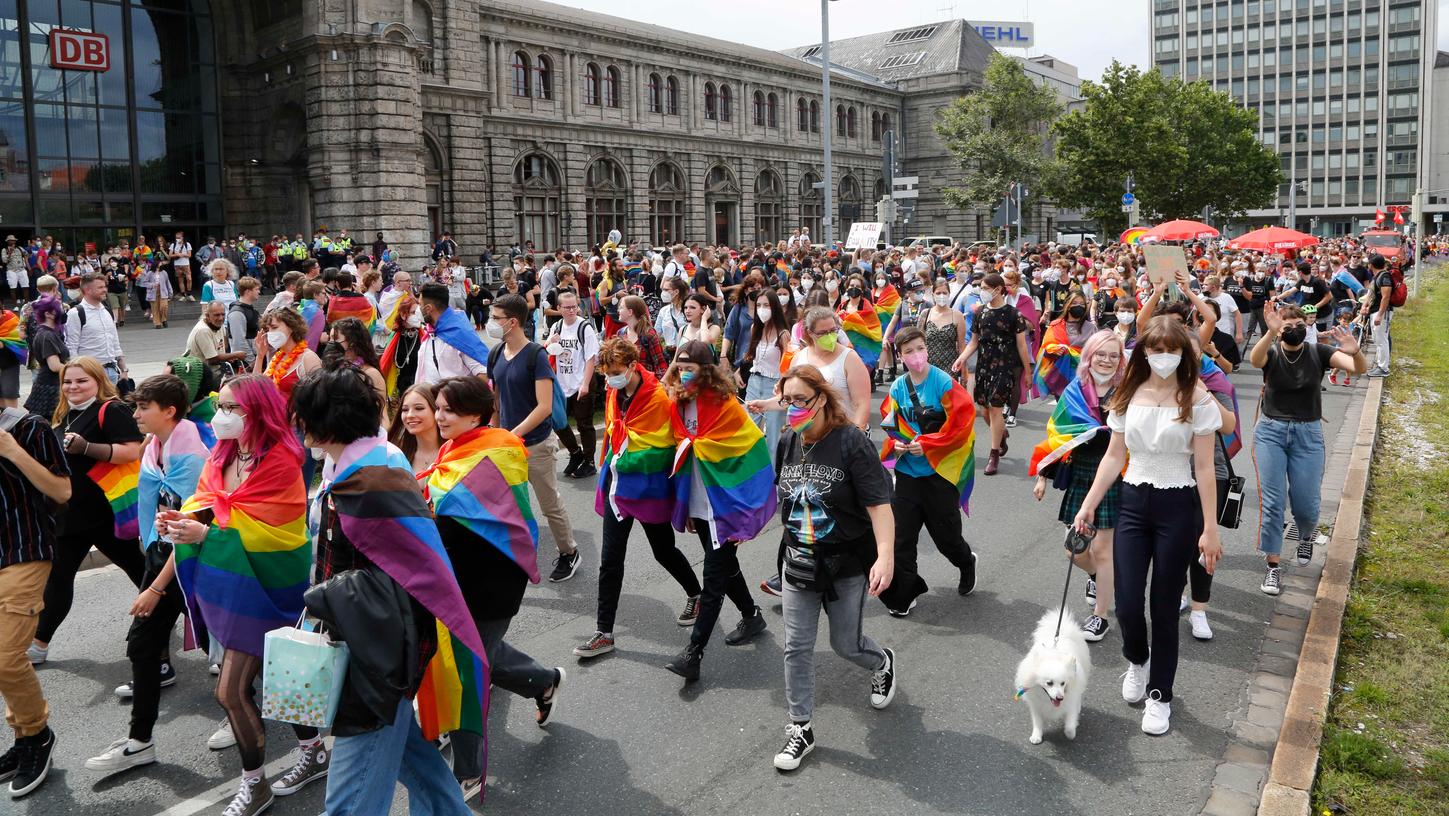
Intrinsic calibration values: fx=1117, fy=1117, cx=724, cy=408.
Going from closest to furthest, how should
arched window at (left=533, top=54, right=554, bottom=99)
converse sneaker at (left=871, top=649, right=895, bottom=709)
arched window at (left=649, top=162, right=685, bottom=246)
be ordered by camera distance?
converse sneaker at (left=871, top=649, right=895, bottom=709) < arched window at (left=533, top=54, right=554, bottom=99) < arched window at (left=649, top=162, right=685, bottom=246)

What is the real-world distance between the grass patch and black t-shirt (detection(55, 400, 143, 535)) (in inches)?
236

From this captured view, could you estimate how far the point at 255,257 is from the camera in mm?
28281

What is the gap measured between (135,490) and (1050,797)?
4829 millimetres

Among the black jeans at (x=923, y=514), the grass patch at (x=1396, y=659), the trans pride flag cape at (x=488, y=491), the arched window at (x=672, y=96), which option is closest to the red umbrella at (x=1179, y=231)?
the grass patch at (x=1396, y=659)

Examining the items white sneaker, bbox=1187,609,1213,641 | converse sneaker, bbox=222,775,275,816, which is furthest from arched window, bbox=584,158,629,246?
converse sneaker, bbox=222,775,275,816

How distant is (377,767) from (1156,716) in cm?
355

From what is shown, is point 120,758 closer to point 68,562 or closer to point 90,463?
point 68,562

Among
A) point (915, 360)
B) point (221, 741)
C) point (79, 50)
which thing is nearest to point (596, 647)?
point (221, 741)

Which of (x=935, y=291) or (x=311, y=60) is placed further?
(x=311, y=60)

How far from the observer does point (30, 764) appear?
4898 millimetres

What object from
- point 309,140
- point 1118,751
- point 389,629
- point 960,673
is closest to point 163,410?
point 389,629

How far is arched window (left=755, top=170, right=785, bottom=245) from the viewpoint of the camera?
60625mm

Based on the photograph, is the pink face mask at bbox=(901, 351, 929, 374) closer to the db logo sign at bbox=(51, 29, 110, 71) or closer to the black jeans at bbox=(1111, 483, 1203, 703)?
the black jeans at bbox=(1111, 483, 1203, 703)

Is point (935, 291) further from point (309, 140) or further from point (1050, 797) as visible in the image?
point (309, 140)
